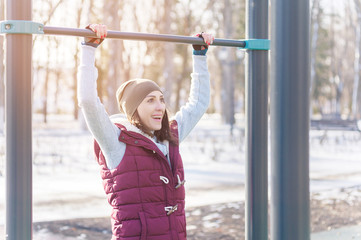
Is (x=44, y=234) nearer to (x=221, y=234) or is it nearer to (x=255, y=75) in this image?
(x=221, y=234)

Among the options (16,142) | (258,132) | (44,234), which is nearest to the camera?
(16,142)

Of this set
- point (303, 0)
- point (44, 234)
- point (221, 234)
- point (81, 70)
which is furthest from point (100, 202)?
point (303, 0)

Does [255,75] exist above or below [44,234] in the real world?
above

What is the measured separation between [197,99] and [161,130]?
372 mm

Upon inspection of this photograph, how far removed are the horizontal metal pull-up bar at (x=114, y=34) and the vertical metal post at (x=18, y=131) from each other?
0.08 feet

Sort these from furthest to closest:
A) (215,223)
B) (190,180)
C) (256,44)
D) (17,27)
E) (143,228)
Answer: (190,180), (215,223), (256,44), (143,228), (17,27)

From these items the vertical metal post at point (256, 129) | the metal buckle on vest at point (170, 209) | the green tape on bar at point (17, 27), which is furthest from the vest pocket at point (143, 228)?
the green tape on bar at point (17, 27)

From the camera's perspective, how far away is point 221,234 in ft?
16.3

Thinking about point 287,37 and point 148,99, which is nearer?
point 287,37

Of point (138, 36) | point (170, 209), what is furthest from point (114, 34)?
point (170, 209)

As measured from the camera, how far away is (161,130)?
240 centimetres

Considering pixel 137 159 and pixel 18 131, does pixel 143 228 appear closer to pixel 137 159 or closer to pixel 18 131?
pixel 137 159

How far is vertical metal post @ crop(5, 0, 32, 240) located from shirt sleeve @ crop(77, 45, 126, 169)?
0.26 meters

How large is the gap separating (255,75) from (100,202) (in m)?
4.44
